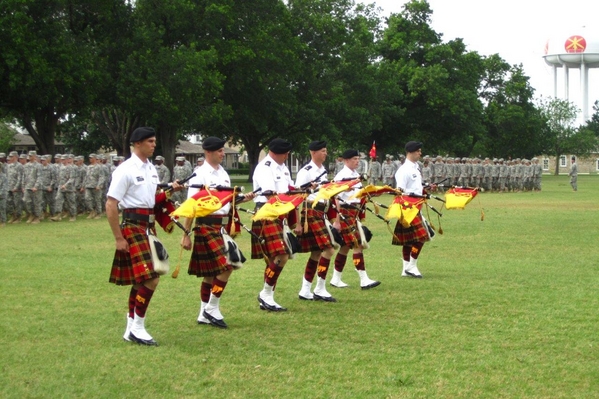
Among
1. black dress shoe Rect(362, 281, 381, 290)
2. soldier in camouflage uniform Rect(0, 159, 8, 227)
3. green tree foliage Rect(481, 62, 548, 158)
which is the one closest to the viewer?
black dress shoe Rect(362, 281, 381, 290)

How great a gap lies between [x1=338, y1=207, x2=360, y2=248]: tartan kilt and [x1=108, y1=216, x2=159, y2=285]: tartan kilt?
12.7ft

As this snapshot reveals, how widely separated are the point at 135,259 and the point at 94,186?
707 inches

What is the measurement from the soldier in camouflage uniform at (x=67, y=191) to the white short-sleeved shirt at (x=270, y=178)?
15428mm

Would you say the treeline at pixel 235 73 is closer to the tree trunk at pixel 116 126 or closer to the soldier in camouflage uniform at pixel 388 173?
the tree trunk at pixel 116 126

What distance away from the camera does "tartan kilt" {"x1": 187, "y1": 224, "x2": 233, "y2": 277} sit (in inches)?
347

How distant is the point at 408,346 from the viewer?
8062mm

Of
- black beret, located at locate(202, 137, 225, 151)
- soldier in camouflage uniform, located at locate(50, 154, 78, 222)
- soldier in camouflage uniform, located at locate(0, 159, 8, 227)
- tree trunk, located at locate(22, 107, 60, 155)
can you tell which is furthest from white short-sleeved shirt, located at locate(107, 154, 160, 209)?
tree trunk, located at locate(22, 107, 60, 155)

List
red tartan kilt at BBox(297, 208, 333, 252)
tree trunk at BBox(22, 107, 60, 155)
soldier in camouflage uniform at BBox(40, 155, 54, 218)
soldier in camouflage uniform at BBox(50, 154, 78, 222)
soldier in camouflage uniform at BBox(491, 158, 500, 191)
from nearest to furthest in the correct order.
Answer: red tartan kilt at BBox(297, 208, 333, 252)
soldier in camouflage uniform at BBox(40, 155, 54, 218)
soldier in camouflage uniform at BBox(50, 154, 78, 222)
tree trunk at BBox(22, 107, 60, 155)
soldier in camouflage uniform at BBox(491, 158, 500, 191)

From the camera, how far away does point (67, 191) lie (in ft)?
80.3

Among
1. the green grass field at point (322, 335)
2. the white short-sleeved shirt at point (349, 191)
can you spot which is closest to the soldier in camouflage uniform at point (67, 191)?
the green grass field at point (322, 335)

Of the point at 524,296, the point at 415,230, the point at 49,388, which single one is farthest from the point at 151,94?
the point at 49,388

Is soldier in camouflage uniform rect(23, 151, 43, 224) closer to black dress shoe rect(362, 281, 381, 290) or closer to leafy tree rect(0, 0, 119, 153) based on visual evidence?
leafy tree rect(0, 0, 119, 153)

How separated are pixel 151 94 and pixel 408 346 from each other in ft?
103

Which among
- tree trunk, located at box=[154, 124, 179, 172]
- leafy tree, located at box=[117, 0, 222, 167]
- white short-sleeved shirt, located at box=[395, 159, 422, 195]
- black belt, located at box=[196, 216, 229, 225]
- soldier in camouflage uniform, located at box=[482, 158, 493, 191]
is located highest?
leafy tree, located at box=[117, 0, 222, 167]
